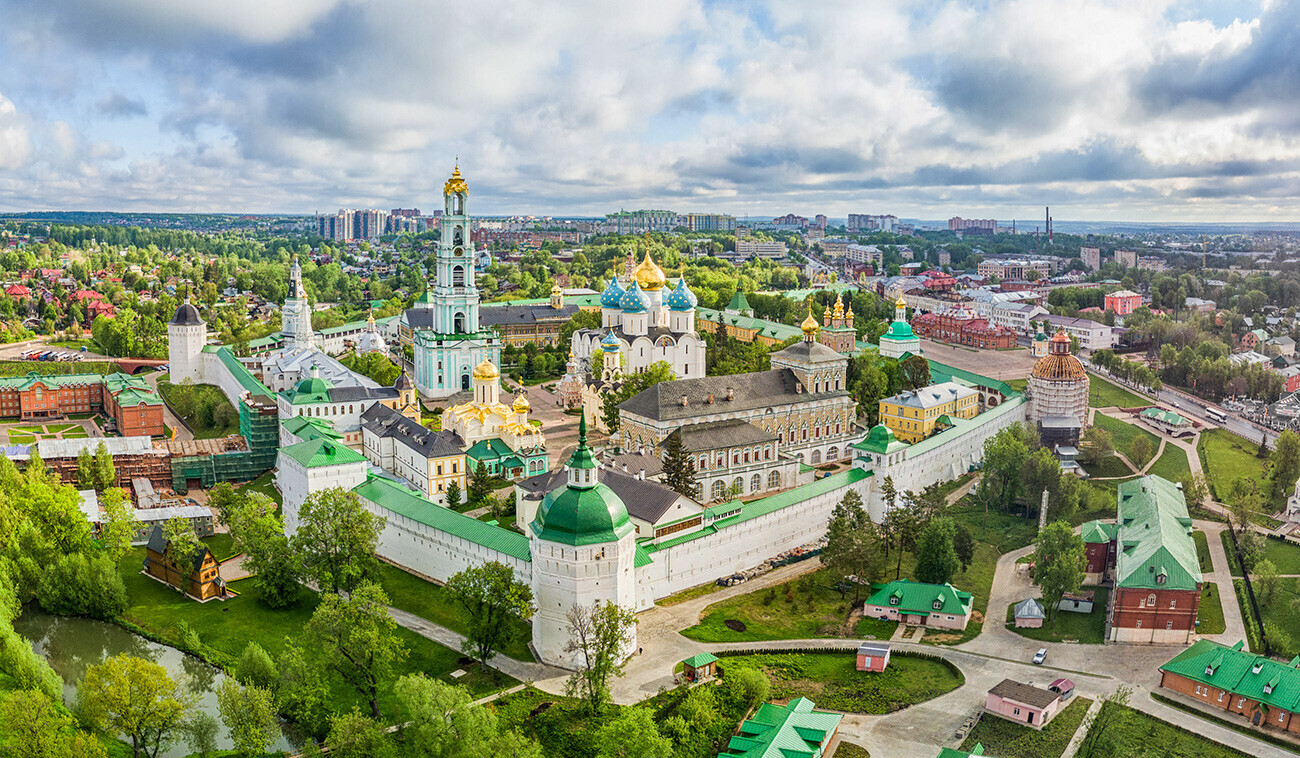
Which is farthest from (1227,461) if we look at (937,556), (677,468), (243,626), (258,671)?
(258,671)

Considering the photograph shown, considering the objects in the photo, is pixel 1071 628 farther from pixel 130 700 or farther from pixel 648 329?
pixel 648 329

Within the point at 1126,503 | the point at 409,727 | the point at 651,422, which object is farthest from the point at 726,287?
the point at 409,727

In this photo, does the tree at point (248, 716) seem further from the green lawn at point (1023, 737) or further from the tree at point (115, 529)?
the green lawn at point (1023, 737)

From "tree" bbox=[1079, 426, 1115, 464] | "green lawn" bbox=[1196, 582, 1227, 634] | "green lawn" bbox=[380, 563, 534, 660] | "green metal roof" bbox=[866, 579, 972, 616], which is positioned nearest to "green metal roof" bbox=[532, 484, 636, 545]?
"green lawn" bbox=[380, 563, 534, 660]

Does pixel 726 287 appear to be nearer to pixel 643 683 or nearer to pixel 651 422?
pixel 651 422

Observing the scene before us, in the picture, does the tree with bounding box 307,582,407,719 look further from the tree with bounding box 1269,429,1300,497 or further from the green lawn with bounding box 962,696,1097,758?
the tree with bounding box 1269,429,1300,497
